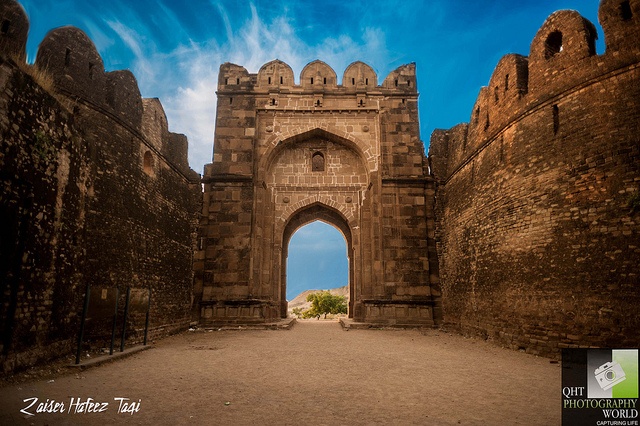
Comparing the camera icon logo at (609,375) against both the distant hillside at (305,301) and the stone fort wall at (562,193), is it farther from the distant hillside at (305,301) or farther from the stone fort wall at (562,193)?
the distant hillside at (305,301)

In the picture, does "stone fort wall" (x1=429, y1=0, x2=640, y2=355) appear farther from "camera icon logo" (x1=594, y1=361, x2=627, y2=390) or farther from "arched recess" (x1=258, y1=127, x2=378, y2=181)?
"arched recess" (x1=258, y1=127, x2=378, y2=181)

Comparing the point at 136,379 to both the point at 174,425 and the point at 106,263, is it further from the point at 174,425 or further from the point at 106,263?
the point at 106,263

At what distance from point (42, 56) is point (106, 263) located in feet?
14.9

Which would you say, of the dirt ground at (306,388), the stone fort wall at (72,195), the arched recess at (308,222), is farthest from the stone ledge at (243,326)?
the dirt ground at (306,388)

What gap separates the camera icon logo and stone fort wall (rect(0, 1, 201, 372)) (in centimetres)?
741

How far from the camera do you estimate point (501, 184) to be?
9.00m

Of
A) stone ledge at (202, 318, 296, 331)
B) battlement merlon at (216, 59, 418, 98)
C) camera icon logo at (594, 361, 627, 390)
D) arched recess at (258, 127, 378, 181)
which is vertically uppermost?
battlement merlon at (216, 59, 418, 98)

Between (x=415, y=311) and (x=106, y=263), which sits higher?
(x=106, y=263)

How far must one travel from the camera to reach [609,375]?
3.86 meters

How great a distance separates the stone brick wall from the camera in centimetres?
1277

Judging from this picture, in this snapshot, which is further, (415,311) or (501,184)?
(415,311)

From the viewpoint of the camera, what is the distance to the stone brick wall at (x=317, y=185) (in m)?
12.8

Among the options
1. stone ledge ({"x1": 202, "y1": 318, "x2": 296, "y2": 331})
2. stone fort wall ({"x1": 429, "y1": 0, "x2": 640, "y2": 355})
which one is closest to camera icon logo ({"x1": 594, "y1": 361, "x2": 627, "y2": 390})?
stone fort wall ({"x1": 429, "y1": 0, "x2": 640, "y2": 355})

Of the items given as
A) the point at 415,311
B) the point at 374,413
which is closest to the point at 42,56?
the point at 374,413
